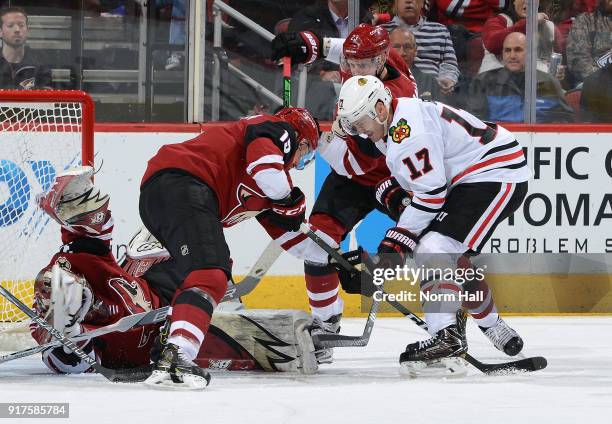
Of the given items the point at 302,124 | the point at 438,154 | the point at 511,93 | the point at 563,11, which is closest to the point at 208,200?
the point at 302,124

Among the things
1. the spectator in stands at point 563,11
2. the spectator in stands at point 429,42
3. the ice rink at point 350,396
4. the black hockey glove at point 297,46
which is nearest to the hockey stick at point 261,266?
the ice rink at point 350,396

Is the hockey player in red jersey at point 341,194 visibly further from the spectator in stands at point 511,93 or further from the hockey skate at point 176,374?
the spectator in stands at point 511,93

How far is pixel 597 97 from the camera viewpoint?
23.7 ft

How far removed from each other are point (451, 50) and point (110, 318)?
9.49ft

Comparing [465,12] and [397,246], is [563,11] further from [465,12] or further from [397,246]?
[397,246]

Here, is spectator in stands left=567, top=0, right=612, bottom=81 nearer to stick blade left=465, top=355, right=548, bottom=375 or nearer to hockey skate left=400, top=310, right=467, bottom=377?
stick blade left=465, top=355, right=548, bottom=375

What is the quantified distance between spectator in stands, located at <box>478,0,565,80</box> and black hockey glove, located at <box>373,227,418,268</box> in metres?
2.56

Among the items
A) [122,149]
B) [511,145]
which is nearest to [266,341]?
[511,145]

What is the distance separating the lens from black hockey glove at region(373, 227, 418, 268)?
15.4ft

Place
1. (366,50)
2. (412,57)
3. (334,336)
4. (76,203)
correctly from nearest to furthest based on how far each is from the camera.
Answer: (76,203) → (334,336) → (366,50) → (412,57)

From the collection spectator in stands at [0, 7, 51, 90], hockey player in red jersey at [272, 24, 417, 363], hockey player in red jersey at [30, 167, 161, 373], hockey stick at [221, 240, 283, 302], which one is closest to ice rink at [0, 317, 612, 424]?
hockey player in red jersey at [30, 167, 161, 373]

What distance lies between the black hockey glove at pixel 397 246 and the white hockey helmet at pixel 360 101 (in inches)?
14.5

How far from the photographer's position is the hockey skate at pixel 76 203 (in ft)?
15.7

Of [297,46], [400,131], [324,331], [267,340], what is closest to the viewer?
[400,131]
